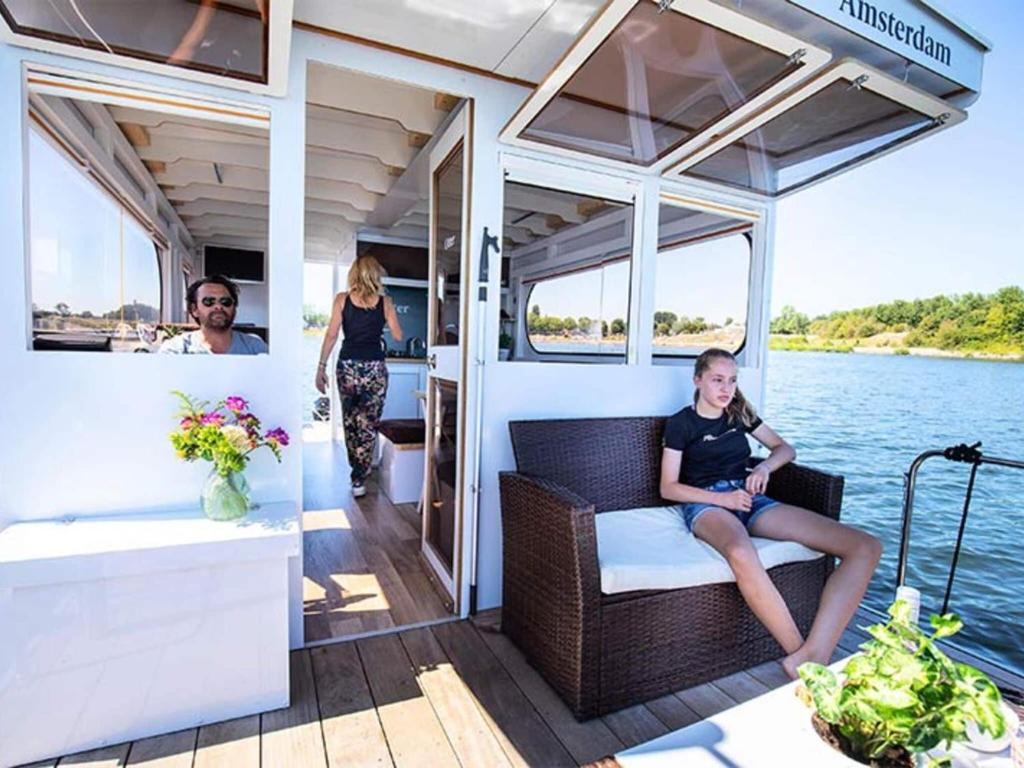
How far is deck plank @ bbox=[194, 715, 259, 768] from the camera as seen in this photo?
1480 millimetres

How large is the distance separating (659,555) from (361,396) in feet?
7.99

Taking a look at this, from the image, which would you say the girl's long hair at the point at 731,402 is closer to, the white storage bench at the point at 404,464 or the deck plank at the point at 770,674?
the deck plank at the point at 770,674

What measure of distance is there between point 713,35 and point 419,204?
10.1 feet

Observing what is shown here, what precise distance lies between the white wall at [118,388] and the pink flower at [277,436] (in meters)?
0.12

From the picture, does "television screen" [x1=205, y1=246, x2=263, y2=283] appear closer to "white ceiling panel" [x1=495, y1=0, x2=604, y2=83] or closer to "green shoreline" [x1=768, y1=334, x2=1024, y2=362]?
"white ceiling panel" [x1=495, y1=0, x2=604, y2=83]

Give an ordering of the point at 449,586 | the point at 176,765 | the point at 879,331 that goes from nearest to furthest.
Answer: the point at 176,765
the point at 449,586
the point at 879,331

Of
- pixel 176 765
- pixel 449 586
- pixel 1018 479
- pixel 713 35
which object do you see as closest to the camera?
pixel 176 765

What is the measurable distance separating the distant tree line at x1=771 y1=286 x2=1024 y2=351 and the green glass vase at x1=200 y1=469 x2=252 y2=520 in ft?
9.99

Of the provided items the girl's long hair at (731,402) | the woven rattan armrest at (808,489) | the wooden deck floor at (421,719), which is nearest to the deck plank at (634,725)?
the wooden deck floor at (421,719)

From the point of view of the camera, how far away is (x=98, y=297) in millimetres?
1772

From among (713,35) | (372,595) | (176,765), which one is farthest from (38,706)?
(713,35)

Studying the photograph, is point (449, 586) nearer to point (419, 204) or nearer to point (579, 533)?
point (579, 533)

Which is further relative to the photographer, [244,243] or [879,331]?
[879,331]

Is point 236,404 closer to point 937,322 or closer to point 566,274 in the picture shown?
point 566,274
